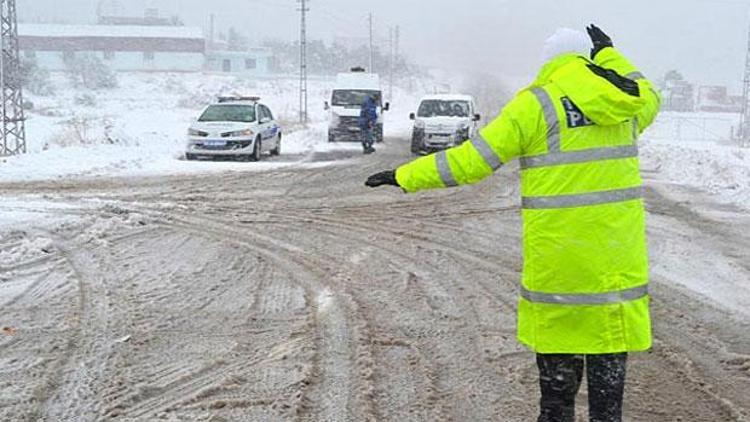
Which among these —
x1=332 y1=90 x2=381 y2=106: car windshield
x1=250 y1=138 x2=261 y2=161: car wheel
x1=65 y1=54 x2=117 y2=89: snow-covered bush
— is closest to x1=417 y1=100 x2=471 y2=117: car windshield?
x1=332 y1=90 x2=381 y2=106: car windshield

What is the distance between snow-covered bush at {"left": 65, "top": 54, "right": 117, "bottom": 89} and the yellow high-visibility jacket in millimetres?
82839

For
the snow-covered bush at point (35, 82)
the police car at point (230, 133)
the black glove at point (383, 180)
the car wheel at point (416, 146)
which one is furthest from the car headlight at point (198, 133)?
the snow-covered bush at point (35, 82)

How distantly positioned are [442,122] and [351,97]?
6.50 meters

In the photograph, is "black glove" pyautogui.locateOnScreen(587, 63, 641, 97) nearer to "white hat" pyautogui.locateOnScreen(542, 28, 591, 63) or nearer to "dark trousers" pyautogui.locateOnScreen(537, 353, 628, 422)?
"white hat" pyautogui.locateOnScreen(542, 28, 591, 63)

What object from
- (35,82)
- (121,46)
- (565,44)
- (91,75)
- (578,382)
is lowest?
(578,382)

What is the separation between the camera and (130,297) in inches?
280

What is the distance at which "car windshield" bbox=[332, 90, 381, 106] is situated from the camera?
1256 inches

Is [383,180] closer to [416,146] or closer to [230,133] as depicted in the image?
[230,133]

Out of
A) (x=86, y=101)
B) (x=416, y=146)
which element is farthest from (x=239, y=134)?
(x=86, y=101)

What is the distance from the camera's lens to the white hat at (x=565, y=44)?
358cm

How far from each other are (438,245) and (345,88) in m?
23.1

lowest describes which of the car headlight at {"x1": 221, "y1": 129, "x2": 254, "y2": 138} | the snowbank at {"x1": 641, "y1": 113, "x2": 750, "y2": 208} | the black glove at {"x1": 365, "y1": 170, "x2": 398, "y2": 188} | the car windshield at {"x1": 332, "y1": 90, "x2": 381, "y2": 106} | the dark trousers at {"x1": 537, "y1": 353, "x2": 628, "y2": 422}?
the snowbank at {"x1": 641, "y1": 113, "x2": 750, "y2": 208}

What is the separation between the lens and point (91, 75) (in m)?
83.2

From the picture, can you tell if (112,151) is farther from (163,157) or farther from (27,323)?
(27,323)
